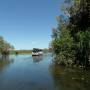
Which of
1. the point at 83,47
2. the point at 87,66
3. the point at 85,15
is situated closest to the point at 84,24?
the point at 85,15

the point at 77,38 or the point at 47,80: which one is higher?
the point at 77,38

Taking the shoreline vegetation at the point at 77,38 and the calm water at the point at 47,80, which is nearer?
the calm water at the point at 47,80

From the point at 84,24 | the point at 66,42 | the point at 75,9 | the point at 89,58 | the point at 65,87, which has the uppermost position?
the point at 75,9

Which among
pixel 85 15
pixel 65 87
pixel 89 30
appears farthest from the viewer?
pixel 85 15

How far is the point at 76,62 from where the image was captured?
39.8 meters

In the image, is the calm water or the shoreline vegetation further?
the shoreline vegetation

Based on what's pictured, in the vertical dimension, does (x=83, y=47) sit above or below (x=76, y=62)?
above

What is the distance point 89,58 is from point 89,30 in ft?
13.9

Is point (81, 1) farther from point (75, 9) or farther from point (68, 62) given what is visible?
point (68, 62)

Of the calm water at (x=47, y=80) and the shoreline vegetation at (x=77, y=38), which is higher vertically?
the shoreline vegetation at (x=77, y=38)

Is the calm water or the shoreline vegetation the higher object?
the shoreline vegetation

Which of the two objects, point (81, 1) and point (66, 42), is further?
point (66, 42)

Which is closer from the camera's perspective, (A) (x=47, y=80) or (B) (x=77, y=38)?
(A) (x=47, y=80)

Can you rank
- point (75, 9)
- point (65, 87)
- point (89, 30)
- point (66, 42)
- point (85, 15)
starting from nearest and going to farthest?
1. point (65, 87)
2. point (89, 30)
3. point (85, 15)
4. point (75, 9)
5. point (66, 42)
